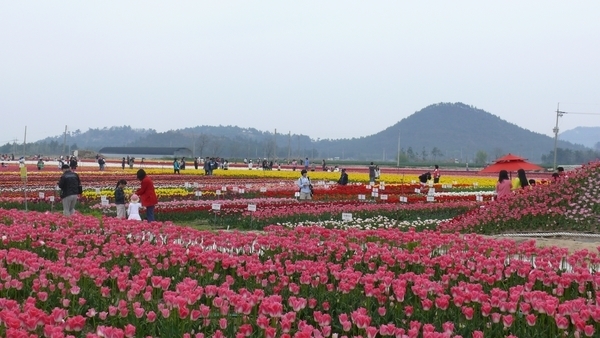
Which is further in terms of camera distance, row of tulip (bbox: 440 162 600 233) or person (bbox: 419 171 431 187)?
person (bbox: 419 171 431 187)

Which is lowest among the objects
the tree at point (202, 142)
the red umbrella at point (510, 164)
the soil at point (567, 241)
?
the soil at point (567, 241)

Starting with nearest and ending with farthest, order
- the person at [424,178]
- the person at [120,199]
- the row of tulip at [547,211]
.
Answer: the row of tulip at [547,211] < the person at [120,199] < the person at [424,178]

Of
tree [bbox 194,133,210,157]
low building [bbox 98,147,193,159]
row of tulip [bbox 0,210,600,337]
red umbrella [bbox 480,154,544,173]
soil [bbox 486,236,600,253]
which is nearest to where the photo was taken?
row of tulip [bbox 0,210,600,337]

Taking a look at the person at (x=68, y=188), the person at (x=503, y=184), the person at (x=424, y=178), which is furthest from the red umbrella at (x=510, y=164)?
the person at (x=68, y=188)

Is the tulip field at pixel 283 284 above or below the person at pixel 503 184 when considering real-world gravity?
below

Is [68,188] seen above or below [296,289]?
above

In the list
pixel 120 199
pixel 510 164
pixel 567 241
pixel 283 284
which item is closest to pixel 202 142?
pixel 510 164

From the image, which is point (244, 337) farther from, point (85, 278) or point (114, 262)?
point (114, 262)

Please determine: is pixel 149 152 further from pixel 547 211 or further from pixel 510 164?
pixel 547 211

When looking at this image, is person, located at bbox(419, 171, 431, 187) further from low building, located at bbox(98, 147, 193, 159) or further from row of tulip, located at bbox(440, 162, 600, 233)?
low building, located at bbox(98, 147, 193, 159)

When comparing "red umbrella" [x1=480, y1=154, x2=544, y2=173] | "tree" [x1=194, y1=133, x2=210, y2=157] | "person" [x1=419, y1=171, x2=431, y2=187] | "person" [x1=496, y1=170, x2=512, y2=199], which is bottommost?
"person" [x1=419, y1=171, x2=431, y2=187]

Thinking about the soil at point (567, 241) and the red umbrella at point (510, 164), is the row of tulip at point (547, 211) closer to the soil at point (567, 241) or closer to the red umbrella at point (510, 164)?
the soil at point (567, 241)

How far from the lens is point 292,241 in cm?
880

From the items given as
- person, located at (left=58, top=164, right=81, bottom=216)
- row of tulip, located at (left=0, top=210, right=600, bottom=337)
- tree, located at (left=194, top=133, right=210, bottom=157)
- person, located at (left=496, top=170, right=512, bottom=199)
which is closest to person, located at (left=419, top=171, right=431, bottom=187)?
person, located at (left=496, top=170, right=512, bottom=199)
